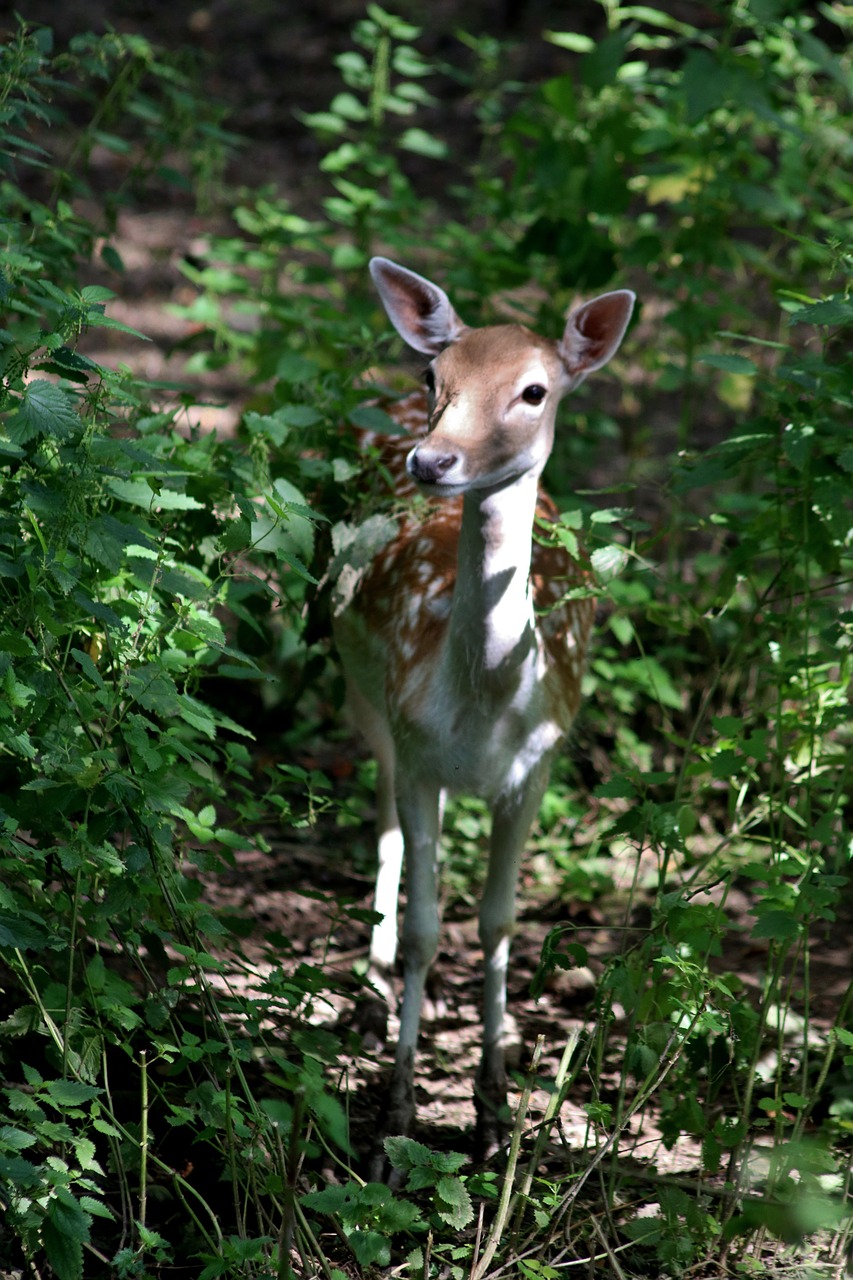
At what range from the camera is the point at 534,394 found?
3543 mm

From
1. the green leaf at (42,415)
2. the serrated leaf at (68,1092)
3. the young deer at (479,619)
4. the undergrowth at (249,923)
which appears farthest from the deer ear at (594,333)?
the serrated leaf at (68,1092)

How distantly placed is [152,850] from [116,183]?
28.7 feet

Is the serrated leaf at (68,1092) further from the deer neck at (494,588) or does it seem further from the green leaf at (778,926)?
the deer neck at (494,588)

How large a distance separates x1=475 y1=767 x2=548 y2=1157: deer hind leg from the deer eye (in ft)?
3.50

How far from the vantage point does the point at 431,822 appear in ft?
12.7

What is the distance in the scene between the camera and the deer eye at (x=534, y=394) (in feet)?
11.6

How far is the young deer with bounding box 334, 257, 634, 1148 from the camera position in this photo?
3463 mm

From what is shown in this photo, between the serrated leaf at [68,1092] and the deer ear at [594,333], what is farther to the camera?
the deer ear at [594,333]

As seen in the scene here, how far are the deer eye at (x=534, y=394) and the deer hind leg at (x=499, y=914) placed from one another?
1.07m

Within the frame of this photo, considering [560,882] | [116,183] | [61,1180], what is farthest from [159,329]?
[61,1180]

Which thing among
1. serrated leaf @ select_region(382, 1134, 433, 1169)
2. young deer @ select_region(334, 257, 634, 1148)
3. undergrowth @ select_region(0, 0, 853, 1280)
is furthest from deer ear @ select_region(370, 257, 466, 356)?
serrated leaf @ select_region(382, 1134, 433, 1169)

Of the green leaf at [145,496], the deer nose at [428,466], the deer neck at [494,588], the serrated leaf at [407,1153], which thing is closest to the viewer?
the serrated leaf at [407,1153]

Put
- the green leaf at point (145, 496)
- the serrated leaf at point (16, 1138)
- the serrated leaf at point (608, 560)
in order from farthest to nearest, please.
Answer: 1. the serrated leaf at point (608, 560)
2. the green leaf at point (145, 496)
3. the serrated leaf at point (16, 1138)

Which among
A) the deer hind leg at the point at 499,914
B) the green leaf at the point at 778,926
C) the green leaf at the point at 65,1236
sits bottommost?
the deer hind leg at the point at 499,914
